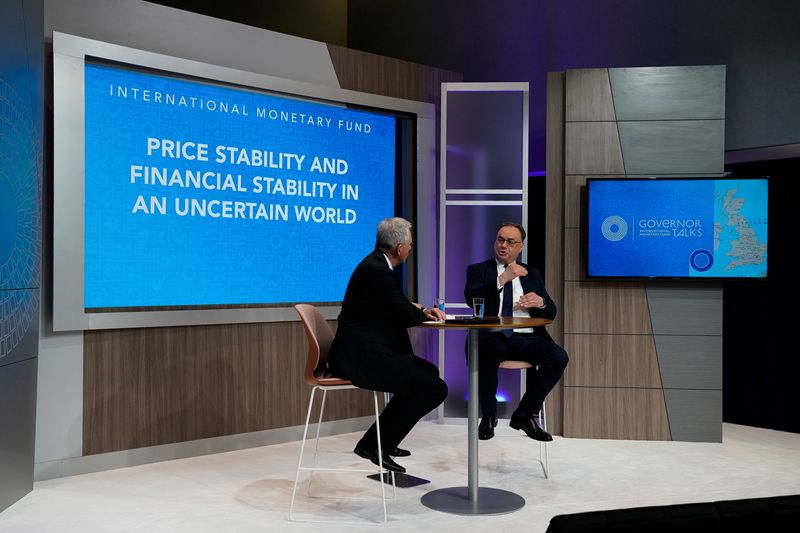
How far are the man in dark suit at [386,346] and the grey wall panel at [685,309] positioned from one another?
2317mm

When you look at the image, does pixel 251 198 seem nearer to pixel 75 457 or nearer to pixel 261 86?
pixel 261 86

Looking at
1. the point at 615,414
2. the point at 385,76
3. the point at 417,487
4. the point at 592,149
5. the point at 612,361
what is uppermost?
the point at 385,76

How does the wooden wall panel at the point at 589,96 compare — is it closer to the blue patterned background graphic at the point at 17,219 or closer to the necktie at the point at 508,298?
the necktie at the point at 508,298

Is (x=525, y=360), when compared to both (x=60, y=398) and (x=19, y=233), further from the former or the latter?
(x=19, y=233)

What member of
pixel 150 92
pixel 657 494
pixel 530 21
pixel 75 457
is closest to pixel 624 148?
pixel 530 21

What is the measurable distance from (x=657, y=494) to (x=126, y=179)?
360 cm

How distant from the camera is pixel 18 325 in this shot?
3.89 m

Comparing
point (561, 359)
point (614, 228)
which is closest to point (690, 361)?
point (614, 228)

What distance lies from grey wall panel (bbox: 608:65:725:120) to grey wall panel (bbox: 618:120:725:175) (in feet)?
0.21

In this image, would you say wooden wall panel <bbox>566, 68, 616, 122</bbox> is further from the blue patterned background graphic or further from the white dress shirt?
the blue patterned background graphic

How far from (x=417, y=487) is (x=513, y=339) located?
1.07 metres

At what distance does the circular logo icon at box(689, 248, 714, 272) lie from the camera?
5.46 metres

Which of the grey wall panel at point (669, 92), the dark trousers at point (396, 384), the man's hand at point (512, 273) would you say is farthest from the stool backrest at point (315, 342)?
the grey wall panel at point (669, 92)

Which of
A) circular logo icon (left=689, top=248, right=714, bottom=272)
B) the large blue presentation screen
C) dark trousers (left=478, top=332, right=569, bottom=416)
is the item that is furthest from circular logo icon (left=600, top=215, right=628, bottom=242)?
the large blue presentation screen
